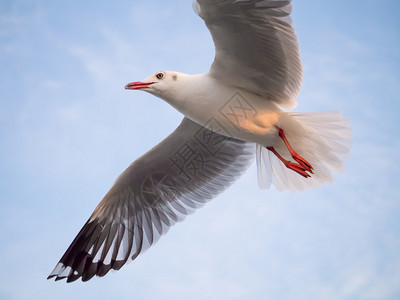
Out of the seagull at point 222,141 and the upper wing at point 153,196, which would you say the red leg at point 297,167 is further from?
the upper wing at point 153,196

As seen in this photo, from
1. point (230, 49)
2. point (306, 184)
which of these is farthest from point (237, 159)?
point (230, 49)

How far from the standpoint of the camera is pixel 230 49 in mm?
4141

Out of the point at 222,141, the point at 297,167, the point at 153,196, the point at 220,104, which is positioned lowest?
the point at 297,167

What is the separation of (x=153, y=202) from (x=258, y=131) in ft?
5.14

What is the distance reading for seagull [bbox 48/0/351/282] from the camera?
4.01 m

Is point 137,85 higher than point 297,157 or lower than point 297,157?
higher

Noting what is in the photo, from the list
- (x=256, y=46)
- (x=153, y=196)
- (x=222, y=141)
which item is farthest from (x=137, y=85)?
(x=153, y=196)

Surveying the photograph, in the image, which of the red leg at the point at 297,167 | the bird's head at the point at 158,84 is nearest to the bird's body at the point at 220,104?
the bird's head at the point at 158,84

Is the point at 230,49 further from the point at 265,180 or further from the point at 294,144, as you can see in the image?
the point at 265,180

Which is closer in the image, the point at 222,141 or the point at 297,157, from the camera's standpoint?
the point at 297,157

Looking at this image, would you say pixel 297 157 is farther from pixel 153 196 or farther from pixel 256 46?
pixel 153 196

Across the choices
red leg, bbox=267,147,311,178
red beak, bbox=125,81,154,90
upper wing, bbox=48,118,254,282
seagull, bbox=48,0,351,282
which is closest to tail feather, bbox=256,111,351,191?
seagull, bbox=48,0,351,282

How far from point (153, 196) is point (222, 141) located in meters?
0.91

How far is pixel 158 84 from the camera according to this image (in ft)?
14.5
